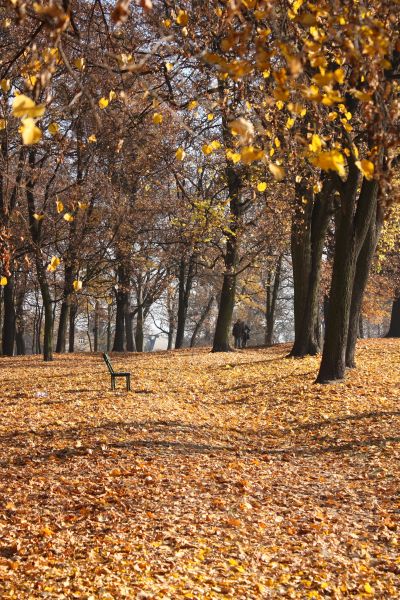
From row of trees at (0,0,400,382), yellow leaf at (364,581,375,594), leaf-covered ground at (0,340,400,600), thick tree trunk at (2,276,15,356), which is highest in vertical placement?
row of trees at (0,0,400,382)

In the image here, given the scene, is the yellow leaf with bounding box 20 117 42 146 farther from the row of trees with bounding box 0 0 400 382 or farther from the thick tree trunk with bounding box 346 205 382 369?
the thick tree trunk with bounding box 346 205 382 369

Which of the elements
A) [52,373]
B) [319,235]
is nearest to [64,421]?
[52,373]

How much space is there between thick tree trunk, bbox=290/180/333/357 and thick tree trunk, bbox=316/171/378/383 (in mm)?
3803

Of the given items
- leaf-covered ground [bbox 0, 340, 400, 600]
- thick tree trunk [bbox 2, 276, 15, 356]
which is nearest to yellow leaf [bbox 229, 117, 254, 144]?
leaf-covered ground [bbox 0, 340, 400, 600]

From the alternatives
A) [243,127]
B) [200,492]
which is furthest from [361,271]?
[243,127]

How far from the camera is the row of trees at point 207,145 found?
3.25 m

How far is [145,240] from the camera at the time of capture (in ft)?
84.2

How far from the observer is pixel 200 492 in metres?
6.20

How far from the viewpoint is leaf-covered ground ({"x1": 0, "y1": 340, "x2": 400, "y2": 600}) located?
4395 mm

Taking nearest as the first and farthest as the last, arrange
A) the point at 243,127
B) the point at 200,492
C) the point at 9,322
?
the point at 243,127 < the point at 200,492 < the point at 9,322

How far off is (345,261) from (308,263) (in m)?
5.00

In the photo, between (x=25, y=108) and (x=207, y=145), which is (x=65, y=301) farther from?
(x=25, y=108)

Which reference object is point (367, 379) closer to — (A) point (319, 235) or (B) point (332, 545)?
(A) point (319, 235)

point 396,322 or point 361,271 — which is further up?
point 361,271
